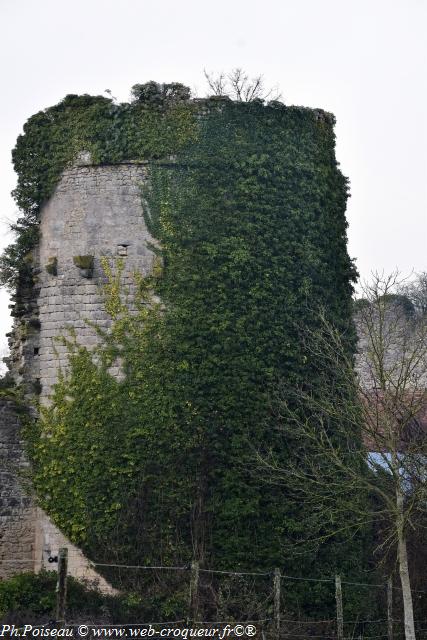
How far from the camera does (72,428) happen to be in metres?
15.9

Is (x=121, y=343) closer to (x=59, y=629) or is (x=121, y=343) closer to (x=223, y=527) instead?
(x=223, y=527)

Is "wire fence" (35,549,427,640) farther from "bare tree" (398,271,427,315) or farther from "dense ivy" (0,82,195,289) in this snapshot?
"bare tree" (398,271,427,315)

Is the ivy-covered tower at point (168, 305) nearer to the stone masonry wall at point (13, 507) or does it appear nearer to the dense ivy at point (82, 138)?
the dense ivy at point (82, 138)

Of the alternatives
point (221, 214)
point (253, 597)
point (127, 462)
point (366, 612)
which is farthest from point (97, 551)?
point (221, 214)

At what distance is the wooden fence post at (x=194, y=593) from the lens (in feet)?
44.6

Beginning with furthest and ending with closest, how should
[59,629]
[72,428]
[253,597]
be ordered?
[72,428] → [253,597] → [59,629]

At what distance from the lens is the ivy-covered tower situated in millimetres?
15492

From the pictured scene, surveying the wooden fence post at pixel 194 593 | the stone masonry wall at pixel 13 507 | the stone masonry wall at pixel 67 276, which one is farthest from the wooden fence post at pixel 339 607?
the stone masonry wall at pixel 13 507

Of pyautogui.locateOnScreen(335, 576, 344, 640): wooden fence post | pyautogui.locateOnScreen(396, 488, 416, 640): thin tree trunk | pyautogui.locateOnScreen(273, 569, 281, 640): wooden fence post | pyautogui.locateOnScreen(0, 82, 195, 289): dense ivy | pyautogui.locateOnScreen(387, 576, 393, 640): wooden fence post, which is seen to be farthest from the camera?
pyautogui.locateOnScreen(0, 82, 195, 289): dense ivy

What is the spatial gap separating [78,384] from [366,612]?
606 centimetres

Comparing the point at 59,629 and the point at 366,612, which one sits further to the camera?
the point at 366,612

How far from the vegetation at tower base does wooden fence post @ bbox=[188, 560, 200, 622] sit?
27.0 inches

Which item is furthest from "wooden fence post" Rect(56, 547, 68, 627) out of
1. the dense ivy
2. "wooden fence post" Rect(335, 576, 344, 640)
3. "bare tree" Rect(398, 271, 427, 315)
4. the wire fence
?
"bare tree" Rect(398, 271, 427, 315)

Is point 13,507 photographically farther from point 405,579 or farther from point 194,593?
point 405,579
